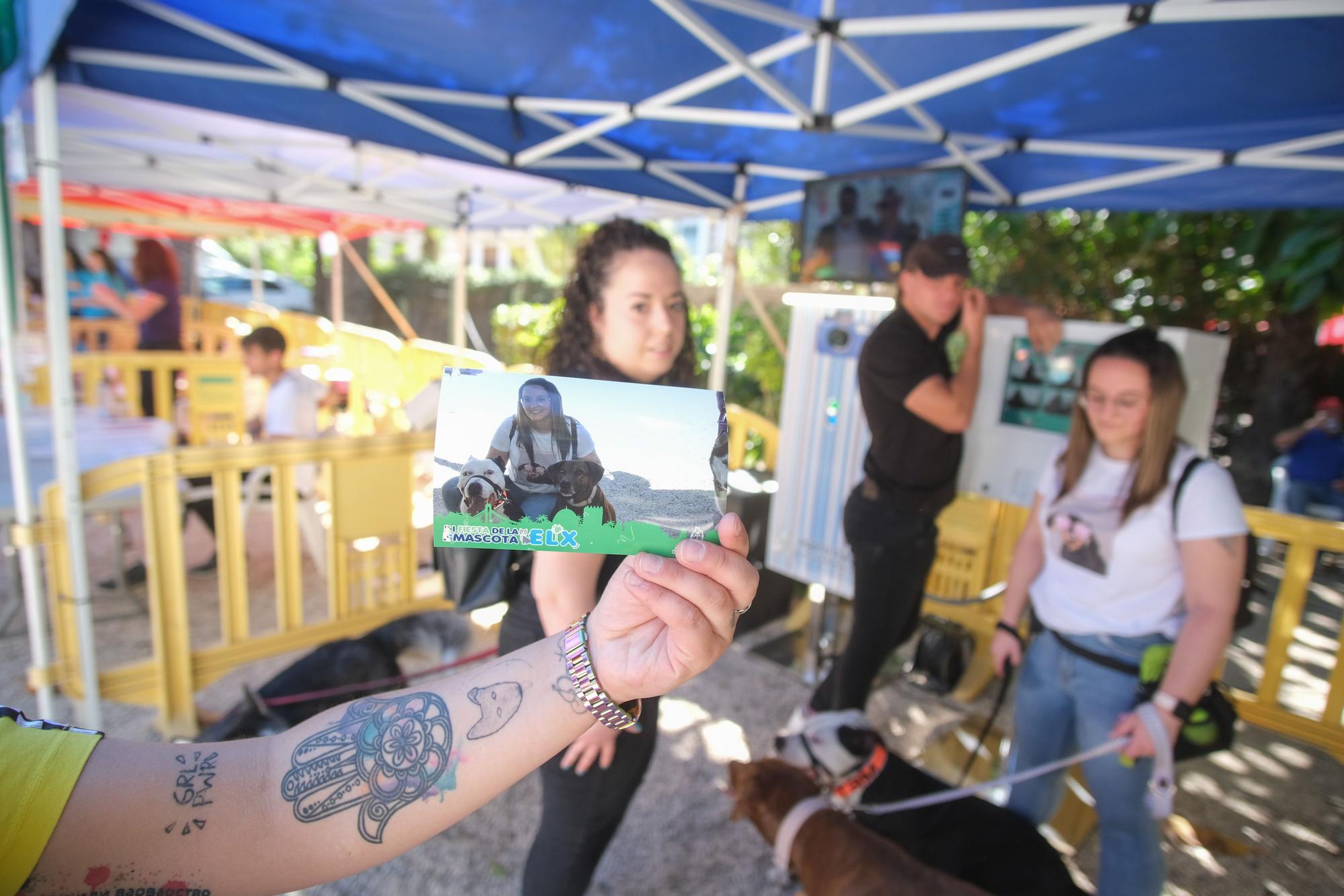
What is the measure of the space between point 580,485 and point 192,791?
2.07 ft

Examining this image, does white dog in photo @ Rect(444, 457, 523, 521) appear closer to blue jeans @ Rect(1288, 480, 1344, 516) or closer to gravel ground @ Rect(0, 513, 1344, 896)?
gravel ground @ Rect(0, 513, 1344, 896)

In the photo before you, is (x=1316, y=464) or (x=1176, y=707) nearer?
(x=1176, y=707)

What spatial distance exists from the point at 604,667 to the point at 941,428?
1988 millimetres

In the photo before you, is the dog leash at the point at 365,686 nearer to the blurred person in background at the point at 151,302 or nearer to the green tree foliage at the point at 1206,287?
the blurred person in background at the point at 151,302

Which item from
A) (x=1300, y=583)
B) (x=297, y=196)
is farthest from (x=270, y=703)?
(x=297, y=196)

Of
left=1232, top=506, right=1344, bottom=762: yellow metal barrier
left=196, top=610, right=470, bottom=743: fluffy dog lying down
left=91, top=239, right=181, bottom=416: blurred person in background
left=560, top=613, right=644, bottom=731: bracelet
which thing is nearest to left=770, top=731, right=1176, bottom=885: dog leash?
left=560, top=613, right=644, bottom=731: bracelet

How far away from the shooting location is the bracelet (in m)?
0.91

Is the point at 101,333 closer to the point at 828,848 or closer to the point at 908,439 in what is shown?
the point at 908,439

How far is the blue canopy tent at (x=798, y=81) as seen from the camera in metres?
2.15

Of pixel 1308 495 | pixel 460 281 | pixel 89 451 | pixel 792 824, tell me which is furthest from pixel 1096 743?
pixel 1308 495

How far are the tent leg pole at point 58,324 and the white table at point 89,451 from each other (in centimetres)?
28

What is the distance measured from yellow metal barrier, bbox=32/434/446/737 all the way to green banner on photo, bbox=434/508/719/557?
2770 mm

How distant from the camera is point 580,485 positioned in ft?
2.91

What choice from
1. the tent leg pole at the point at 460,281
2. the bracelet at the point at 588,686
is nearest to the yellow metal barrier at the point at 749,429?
the tent leg pole at the point at 460,281
